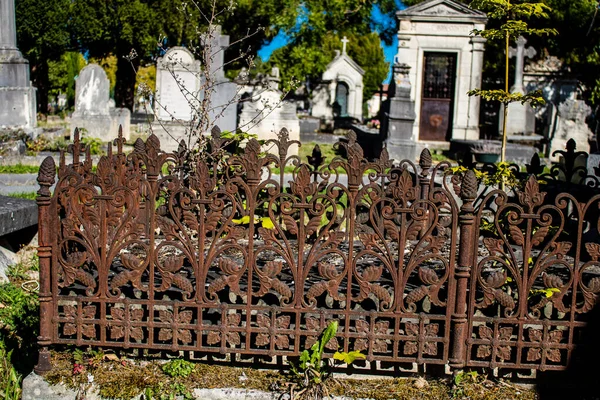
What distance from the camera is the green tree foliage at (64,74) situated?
4494cm

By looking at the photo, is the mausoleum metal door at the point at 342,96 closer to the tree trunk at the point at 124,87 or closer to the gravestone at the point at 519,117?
the gravestone at the point at 519,117

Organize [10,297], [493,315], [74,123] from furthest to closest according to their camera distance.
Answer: [74,123], [10,297], [493,315]

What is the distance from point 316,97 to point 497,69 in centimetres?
831

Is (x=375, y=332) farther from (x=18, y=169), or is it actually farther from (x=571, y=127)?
(x=571, y=127)

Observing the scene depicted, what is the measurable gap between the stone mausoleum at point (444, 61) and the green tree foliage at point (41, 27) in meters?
18.4

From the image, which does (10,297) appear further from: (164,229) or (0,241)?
(164,229)

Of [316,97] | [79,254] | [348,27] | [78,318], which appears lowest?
[78,318]

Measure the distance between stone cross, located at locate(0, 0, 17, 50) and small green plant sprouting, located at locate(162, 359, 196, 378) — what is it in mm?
14125

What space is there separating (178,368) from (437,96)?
67.3 ft

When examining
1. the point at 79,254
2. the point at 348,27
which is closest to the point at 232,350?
the point at 79,254

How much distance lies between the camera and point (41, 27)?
105 ft

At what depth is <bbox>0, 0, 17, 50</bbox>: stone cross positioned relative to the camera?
15.8 metres

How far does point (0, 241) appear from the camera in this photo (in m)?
6.54

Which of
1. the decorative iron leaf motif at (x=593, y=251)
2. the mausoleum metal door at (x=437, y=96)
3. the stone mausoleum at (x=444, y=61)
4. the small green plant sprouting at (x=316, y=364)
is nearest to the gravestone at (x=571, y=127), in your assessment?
the stone mausoleum at (x=444, y=61)
